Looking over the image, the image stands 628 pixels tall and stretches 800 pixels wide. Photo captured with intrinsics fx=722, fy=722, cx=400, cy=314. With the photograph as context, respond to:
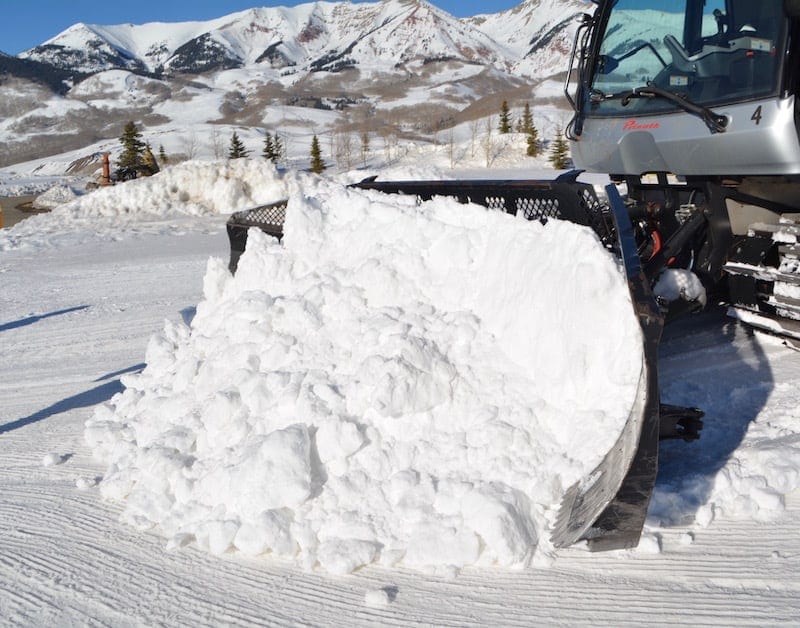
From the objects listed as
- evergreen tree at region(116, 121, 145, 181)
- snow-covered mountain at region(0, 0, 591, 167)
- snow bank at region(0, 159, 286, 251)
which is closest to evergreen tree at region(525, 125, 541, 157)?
evergreen tree at region(116, 121, 145, 181)

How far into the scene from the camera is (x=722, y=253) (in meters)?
4.89

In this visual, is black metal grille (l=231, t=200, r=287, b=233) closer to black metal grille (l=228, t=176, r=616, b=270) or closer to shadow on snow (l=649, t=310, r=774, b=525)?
black metal grille (l=228, t=176, r=616, b=270)

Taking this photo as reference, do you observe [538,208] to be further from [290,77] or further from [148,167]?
[290,77]

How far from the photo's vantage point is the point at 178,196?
67.0 feet

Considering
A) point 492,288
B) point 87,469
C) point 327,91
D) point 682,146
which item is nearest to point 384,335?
point 492,288

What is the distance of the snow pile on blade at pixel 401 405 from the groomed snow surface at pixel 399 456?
0.01 m

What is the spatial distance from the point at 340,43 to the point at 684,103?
196m

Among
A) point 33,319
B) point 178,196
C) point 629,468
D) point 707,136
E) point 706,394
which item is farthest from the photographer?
point 178,196

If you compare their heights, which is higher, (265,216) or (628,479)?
(265,216)

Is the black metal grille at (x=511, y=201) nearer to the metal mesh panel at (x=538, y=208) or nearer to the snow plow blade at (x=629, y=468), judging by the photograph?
the metal mesh panel at (x=538, y=208)

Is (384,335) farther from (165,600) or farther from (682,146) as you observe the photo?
(682,146)

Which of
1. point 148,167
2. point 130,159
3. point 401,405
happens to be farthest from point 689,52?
point 130,159

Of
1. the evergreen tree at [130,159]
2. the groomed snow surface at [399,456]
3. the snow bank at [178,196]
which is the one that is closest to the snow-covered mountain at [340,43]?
the evergreen tree at [130,159]

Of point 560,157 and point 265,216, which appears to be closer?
point 265,216
